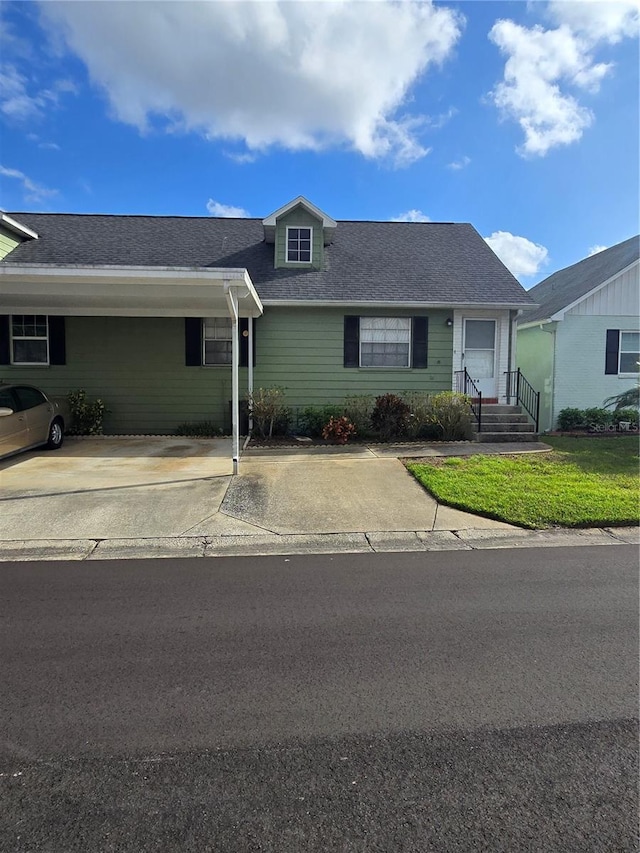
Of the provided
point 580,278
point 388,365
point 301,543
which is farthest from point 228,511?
point 580,278

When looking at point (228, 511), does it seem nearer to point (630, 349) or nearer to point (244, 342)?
point (244, 342)

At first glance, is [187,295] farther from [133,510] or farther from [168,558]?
[168,558]

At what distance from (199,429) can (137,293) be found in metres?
3.90

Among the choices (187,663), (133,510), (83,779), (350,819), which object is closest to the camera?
(350,819)

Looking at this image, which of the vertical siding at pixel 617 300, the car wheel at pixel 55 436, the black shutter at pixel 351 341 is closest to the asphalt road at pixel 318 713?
the car wheel at pixel 55 436

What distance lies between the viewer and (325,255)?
14086mm

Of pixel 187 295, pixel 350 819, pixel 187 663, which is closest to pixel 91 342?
pixel 187 295

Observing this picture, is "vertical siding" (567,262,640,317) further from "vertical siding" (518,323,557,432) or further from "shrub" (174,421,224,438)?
"shrub" (174,421,224,438)

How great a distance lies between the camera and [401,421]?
1131 cm

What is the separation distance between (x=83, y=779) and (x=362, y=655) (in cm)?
164

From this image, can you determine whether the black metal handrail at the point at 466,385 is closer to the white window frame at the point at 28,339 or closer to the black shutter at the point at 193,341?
the black shutter at the point at 193,341

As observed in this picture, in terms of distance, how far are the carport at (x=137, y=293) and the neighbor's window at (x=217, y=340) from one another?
372 mm

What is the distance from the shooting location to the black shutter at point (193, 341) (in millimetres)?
12680

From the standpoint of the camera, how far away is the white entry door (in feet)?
43.4
